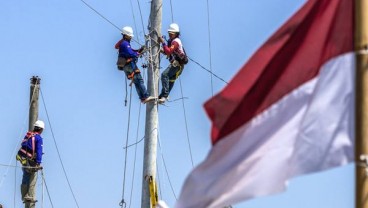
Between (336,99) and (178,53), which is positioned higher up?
(178,53)

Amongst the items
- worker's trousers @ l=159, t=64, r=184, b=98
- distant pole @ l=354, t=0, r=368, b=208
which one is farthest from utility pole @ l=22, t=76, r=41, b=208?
distant pole @ l=354, t=0, r=368, b=208

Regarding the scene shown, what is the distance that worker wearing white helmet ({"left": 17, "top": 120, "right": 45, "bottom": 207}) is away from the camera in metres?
26.3

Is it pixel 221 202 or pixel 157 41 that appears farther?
pixel 157 41

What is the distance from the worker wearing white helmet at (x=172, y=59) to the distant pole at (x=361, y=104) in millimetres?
10590

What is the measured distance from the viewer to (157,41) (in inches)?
799

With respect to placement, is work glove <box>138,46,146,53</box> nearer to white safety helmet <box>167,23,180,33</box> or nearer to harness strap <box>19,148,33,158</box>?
white safety helmet <box>167,23,180,33</box>

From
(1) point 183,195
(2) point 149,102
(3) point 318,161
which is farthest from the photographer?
(2) point 149,102

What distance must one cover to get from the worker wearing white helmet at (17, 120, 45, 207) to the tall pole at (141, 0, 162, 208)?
640 cm

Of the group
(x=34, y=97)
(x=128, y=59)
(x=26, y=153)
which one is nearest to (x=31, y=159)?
(x=26, y=153)

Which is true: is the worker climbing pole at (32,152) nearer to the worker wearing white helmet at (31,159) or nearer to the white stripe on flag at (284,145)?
the worker wearing white helmet at (31,159)

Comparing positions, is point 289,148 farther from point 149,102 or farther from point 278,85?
point 149,102

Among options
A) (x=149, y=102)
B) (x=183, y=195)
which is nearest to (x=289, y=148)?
(x=183, y=195)

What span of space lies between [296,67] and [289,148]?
69 cm

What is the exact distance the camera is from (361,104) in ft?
31.8
